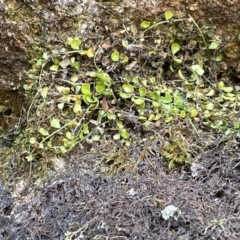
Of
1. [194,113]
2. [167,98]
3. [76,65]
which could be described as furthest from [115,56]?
[194,113]

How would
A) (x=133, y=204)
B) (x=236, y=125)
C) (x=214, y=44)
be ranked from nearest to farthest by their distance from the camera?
(x=133, y=204)
(x=236, y=125)
(x=214, y=44)

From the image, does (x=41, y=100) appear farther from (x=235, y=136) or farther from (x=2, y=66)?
(x=235, y=136)

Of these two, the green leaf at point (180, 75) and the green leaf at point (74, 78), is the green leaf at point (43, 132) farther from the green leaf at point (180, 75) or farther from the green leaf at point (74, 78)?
the green leaf at point (180, 75)

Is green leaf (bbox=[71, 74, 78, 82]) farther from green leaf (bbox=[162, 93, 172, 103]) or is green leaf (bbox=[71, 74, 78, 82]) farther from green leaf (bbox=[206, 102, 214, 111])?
green leaf (bbox=[206, 102, 214, 111])

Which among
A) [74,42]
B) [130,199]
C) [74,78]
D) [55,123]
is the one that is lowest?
[130,199]

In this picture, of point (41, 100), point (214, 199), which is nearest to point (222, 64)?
point (214, 199)

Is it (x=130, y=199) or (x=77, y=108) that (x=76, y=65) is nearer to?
(x=77, y=108)

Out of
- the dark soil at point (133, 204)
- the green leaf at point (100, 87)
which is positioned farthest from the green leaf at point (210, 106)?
the green leaf at point (100, 87)

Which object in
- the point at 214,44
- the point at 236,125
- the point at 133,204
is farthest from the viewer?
the point at 214,44
